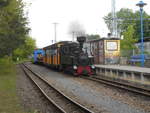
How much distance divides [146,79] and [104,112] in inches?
326

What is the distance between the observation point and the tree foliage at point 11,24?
26.5 meters

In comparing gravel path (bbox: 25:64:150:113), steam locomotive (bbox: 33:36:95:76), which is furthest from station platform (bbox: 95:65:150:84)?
Result: gravel path (bbox: 25:64:150:113)

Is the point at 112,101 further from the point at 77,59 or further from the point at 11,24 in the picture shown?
the point at 11,24

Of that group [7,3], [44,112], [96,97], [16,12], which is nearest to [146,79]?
[96,97]

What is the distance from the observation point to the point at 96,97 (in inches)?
541

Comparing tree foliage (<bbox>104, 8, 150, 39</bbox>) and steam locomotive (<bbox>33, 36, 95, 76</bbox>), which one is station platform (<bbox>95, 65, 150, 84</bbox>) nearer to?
steam locomotive (<bbox>33, 36, 95, 76</bbox>)

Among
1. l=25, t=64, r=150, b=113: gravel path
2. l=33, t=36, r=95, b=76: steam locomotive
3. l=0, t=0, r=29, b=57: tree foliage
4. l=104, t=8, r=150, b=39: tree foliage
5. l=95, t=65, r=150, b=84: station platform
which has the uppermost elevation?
l=104, t=8, r=150, b=39: tree foliage

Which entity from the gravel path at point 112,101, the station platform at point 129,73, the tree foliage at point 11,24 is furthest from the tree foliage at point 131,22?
the gravel path at point 112,101

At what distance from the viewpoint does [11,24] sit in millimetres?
30156

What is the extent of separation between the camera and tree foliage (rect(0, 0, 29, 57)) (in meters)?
26.5

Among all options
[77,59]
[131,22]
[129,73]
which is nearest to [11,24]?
[77,59]

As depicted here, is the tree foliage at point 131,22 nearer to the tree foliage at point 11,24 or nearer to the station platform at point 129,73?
the tree foliage at point 11,24

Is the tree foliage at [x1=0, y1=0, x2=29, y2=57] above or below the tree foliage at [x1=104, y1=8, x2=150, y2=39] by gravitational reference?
below

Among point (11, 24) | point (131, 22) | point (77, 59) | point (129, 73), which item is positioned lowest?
point (129, 73)
